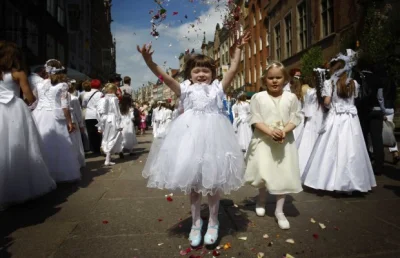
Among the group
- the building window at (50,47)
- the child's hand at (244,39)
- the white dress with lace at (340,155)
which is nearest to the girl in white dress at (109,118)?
the white dress with lace at (340,155)

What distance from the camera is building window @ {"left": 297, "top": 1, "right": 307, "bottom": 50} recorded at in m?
22.4

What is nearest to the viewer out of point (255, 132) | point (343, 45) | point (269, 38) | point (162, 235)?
point (162, 235)

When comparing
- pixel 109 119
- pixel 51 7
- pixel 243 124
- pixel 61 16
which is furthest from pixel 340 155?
pixel 61 16

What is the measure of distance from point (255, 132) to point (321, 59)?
1608 cm

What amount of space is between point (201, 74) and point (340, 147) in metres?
2.63

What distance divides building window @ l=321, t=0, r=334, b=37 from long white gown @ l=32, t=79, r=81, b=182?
17.9 meters

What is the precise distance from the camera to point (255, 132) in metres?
3.65

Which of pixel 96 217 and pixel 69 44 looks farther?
pixel 69 44

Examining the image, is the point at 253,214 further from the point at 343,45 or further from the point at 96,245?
the point at 343,45

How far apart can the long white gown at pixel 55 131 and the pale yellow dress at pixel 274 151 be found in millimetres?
3206

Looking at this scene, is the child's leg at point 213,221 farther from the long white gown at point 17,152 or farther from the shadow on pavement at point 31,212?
the long white gown at point 17,152

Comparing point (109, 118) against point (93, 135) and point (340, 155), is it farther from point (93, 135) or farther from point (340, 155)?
point (340, 155)

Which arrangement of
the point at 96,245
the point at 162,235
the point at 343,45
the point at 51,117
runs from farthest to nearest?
the point at 343,45, the point at 51,117, the point at 162,235, the point at 96,245

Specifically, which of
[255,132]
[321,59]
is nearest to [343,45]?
[321,59]
